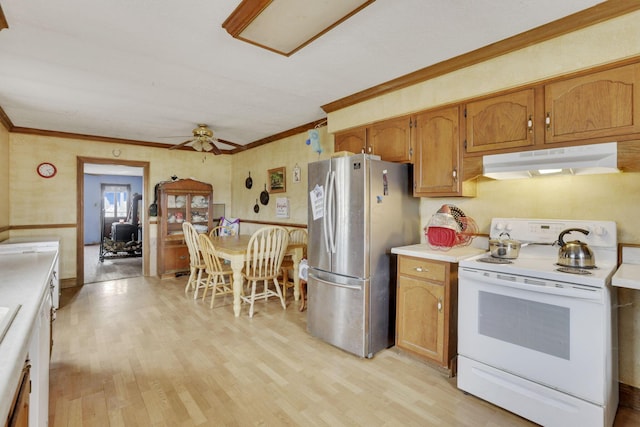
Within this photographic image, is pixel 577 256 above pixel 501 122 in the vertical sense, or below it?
below

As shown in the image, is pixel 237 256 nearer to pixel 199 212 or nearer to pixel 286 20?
pixel 286 20

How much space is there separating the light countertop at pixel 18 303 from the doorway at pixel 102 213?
277 centimetres

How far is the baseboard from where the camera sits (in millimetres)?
1956

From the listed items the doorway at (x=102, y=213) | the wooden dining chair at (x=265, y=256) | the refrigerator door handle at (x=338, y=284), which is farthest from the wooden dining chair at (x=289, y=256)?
the doorway at (x=102, y=213)

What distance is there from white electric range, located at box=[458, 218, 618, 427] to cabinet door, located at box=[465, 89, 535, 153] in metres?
0.63

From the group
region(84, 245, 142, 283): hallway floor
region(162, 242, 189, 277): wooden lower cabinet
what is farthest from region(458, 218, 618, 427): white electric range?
region(84, 245, 142, 283): hallway floor

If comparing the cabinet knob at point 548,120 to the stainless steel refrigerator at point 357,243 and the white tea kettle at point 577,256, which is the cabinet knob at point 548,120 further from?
the stainless steel refrigerator at point 357,243

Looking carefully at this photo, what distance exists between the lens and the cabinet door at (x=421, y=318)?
2.30m

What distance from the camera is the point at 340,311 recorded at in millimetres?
2688

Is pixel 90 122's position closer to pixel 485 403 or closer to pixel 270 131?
pixel 270 131

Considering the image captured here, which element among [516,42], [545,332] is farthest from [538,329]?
[516,42]

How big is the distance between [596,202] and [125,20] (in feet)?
10.3

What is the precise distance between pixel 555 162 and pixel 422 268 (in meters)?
1.07

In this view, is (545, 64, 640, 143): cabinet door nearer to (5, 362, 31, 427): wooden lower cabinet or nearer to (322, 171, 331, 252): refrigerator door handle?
(322, 171, 331, 252): refrigerator door handle
